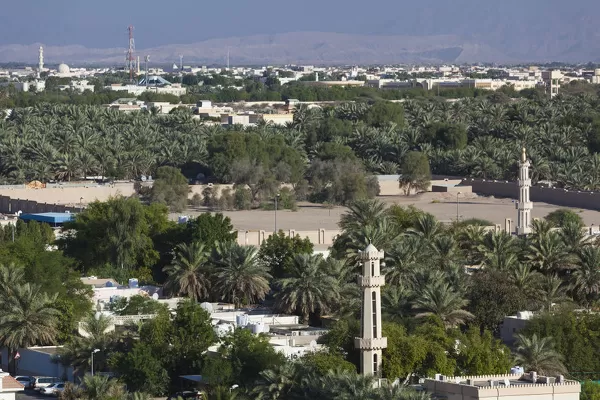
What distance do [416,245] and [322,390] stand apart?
1366cm

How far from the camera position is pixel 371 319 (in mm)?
31375

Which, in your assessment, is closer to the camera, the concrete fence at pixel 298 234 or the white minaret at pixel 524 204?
the white minaret at pixel 524 204

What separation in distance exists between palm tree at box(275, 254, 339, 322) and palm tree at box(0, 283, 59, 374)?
5477mm

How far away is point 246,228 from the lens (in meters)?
60.6

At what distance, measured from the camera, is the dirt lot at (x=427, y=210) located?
6294 centimetres

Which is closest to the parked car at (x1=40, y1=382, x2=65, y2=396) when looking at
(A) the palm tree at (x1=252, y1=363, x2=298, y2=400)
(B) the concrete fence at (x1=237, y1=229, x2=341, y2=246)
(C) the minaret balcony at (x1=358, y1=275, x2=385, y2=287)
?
(A) the palm tree at (x1=252, y1=363, x2=298, y2=400)

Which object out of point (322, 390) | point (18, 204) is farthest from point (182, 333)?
point (18, 204)

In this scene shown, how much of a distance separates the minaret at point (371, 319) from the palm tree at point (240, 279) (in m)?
11.1

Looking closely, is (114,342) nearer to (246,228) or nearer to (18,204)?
(246,228)

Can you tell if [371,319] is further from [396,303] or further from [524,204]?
[524,204]

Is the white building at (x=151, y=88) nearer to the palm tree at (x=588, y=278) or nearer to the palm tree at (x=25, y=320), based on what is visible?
the palm tree at (x=588, y=278)

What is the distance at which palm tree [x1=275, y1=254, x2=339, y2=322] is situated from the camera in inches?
1578

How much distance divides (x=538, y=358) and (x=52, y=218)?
28208mm

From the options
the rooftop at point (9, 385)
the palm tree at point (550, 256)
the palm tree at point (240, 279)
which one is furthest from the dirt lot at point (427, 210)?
the rooftop at point (9, 385)
